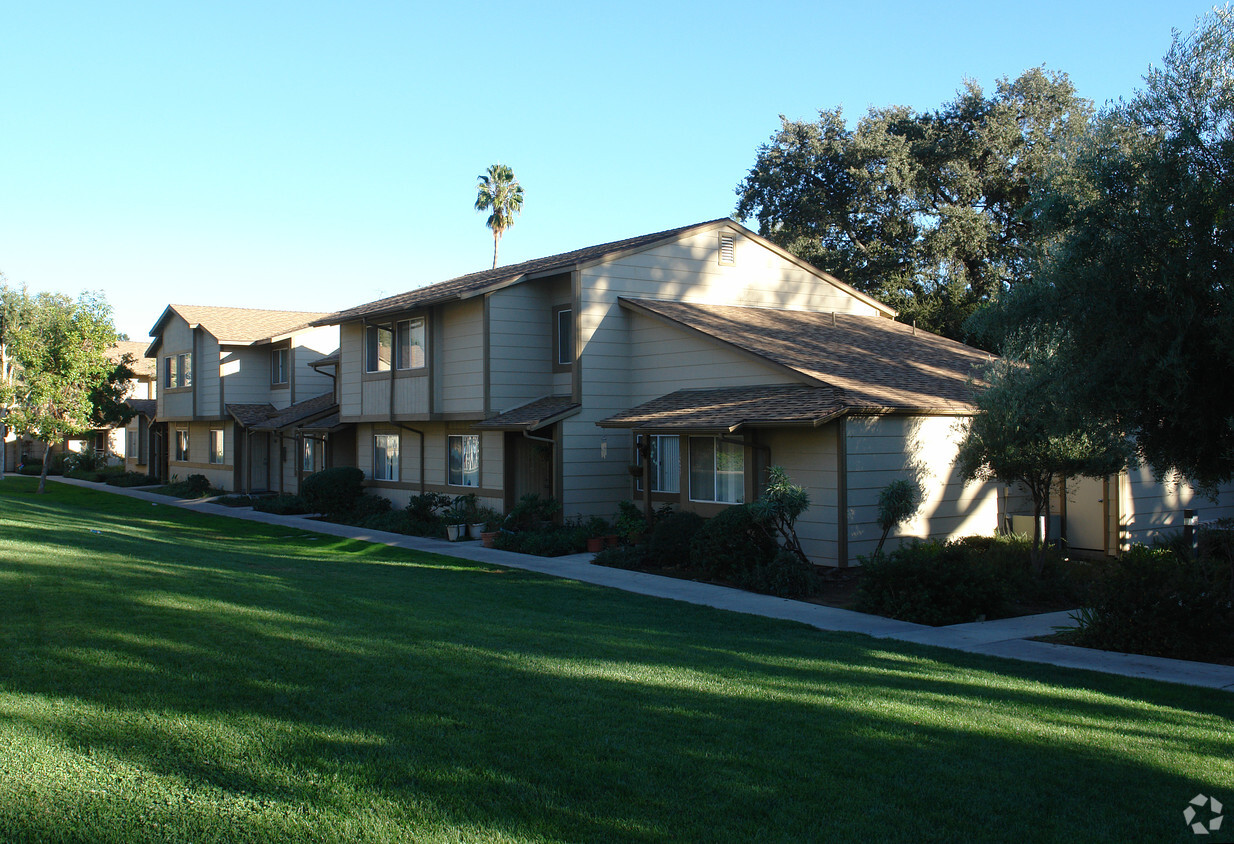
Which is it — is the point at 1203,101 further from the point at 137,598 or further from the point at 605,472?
the point at 605,472

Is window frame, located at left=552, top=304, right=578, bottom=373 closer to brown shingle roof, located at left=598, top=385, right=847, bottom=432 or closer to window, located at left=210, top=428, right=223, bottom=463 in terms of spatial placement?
brown shingle roof, located at left=598, top=385, right=847, bottom=432

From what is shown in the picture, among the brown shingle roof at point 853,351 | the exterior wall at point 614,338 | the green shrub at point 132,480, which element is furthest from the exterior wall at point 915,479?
the green shrub at point 132,480

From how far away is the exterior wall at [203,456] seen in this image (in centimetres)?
3419

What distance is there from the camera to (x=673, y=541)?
54.1ft

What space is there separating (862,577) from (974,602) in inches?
58.5

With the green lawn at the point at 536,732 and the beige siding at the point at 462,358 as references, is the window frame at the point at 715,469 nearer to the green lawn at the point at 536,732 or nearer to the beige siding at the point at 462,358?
the beige siding at the point at 462,358

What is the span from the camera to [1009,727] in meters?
6.80

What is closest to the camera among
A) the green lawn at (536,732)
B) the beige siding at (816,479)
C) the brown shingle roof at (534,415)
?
the green lawn at (536,732)

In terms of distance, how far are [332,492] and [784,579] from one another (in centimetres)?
1507

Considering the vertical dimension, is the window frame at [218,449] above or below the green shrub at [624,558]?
above

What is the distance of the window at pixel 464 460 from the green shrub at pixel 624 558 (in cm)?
619

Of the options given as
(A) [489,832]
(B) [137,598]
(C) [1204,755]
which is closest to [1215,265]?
(C) [1204,755]

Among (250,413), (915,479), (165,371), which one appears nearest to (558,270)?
(915,479)

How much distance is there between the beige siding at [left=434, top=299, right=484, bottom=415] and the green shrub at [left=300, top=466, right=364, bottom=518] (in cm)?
449
